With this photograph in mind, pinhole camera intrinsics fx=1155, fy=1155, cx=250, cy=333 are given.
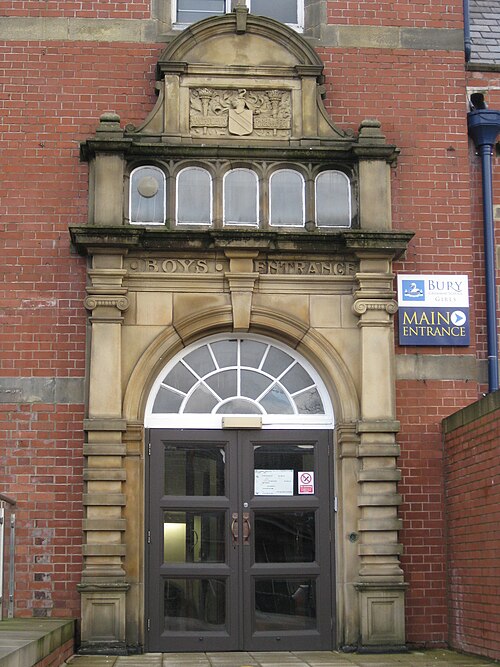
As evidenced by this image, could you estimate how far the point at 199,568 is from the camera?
12.2m

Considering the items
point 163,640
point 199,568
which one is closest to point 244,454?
point 199,568

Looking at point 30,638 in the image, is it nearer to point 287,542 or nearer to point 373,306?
point 287,542

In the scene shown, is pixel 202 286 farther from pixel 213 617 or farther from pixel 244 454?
pixel 213 617

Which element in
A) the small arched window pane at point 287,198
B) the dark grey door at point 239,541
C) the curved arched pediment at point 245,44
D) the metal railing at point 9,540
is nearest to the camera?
the metal railing at point 9,540

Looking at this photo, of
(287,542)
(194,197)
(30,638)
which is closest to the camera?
(30,638)

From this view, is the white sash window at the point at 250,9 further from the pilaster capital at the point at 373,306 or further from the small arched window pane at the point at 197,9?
the pilaster capital at the point at 373,306

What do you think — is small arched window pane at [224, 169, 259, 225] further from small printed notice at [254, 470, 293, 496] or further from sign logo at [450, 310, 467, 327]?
small printed notice at [254, 470, 293, 496]

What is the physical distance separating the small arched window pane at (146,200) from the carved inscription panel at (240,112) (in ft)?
2.59

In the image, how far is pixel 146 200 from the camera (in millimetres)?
12789

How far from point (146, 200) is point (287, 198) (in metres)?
1.57

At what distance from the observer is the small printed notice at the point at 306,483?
12547mm

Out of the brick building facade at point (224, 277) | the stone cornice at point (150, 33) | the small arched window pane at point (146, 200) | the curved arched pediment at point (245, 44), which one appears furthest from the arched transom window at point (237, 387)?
the stone cornice at point (150, 33)

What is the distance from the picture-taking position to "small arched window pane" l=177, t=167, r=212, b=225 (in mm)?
12766

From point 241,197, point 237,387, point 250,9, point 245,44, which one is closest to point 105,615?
point 237,387
